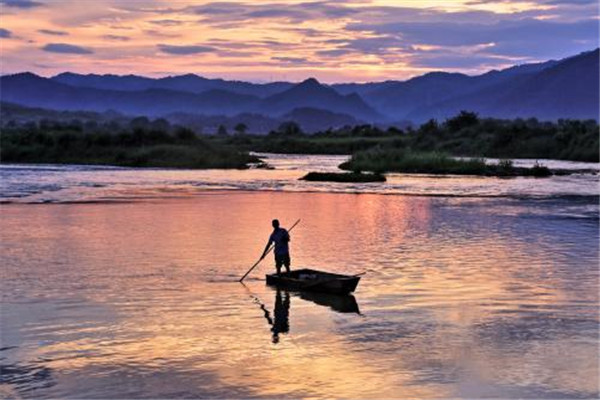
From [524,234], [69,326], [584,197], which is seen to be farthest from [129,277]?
[584,197]

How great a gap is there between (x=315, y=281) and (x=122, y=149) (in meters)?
89.9

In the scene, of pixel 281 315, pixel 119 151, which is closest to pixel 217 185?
pixel 119 151

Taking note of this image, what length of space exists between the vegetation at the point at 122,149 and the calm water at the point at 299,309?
2324 inches

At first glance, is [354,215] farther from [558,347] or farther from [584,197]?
[558,347]

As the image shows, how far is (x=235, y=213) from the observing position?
48844mm

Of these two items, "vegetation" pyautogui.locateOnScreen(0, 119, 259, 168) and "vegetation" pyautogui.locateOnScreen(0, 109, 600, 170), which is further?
"vegetation" pyautogui.locateOnScreen(0, 119, 259, 168)

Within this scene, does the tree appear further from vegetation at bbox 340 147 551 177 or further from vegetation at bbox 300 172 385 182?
vegetation at bbox 300 172 385 182

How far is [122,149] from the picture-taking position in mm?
110750

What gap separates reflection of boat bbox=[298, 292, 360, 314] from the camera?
22495 mm

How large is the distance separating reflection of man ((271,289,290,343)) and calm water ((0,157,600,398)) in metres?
0.07

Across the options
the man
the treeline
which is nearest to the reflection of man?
the man

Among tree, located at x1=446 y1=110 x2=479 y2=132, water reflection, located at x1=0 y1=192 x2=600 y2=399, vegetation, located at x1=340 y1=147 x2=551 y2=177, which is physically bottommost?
water reflection, located at x1=0 y1=192 x2=600 y2=399

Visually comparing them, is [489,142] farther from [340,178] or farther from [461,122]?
[340,178]

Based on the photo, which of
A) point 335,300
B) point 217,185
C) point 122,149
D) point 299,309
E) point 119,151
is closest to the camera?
point 299,309
